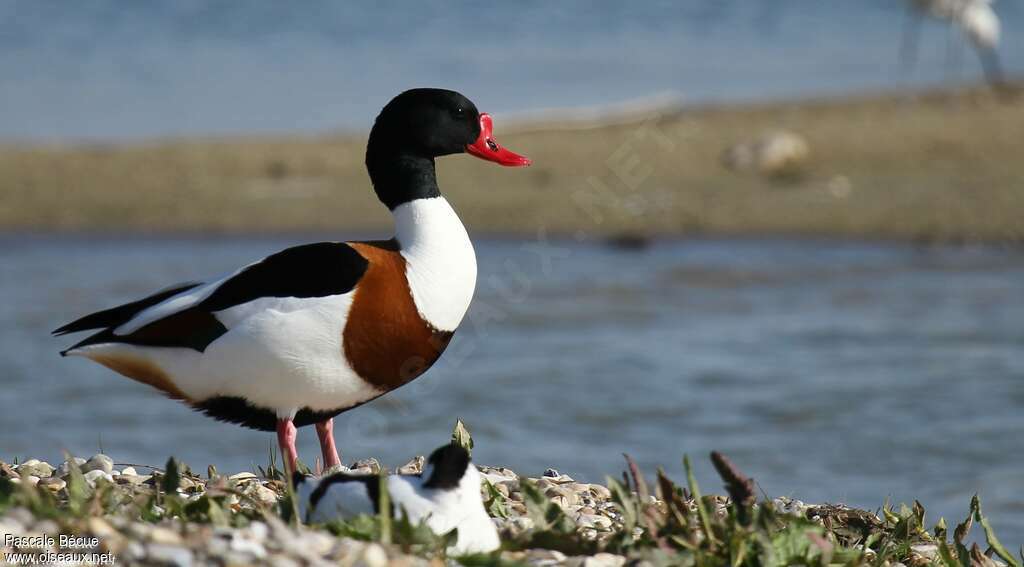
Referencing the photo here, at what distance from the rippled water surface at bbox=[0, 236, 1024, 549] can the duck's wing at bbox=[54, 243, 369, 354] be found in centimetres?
279

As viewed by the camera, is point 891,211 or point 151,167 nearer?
point 891,211

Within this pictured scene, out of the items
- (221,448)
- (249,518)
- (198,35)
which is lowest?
(221,448)

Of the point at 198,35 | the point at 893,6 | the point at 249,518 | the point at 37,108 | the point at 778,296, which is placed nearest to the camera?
the point at 249,518

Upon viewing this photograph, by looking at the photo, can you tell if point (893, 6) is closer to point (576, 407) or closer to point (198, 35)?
point (198, 35)

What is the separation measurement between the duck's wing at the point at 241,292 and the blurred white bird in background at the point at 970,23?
16403mm

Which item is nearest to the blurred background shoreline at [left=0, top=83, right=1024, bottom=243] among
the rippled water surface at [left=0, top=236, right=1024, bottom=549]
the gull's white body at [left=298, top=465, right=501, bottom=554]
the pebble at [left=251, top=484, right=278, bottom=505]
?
the rippled water surface at [left=0, top=236, right=1024, bottom=549]

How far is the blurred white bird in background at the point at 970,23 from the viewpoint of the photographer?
20.3 m

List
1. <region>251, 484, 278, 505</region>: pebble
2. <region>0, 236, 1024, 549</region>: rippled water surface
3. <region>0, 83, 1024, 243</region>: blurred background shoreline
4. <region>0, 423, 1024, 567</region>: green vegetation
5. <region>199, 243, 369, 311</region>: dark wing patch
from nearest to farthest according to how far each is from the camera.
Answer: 1. <region>0, 423, 1024, 567</region>: green vegetation
2. <region>251, 484, 278, 505</region>: pebble
3. <region>199, 243, 369, 311</region>: dark wing patch
4. <region>0, 236, 1024, 549</region>: rippled water surface
5. <region>0, 83, 1024, 243</region>: blurred background shoreline

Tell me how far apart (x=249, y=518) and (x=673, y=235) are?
10.5 metres

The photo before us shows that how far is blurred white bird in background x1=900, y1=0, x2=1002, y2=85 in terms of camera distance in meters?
20.3

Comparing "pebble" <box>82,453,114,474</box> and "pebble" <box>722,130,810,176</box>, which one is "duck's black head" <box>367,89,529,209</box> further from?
"pebble" <box>722,130,810,176</box>

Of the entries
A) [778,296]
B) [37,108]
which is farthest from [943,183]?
[37,108]

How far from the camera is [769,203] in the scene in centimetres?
1520

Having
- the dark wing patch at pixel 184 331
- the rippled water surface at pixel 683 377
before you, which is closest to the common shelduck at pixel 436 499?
the dark wing patch at pixel 184 331
